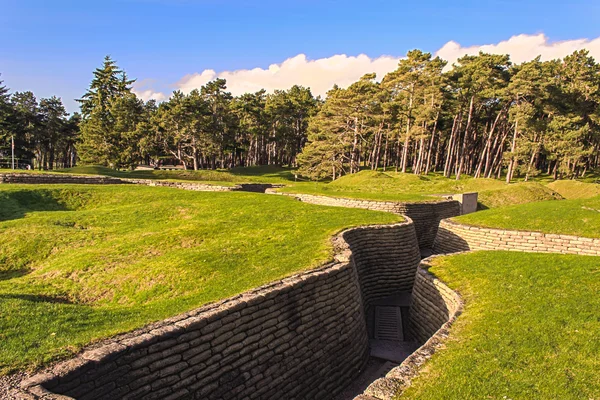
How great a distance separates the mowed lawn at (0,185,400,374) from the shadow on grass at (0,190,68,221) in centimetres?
5

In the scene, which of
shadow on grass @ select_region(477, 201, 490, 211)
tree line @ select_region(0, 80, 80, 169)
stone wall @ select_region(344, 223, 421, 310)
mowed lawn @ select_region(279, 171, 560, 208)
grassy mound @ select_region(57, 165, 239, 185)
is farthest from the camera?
tree line @ select_region(0, 80, 80, 169)

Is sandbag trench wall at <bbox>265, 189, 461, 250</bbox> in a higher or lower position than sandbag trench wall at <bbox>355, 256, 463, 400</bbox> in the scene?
higher

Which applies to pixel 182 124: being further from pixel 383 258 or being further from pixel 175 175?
→ pixel 383 258

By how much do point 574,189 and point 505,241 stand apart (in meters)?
21.9

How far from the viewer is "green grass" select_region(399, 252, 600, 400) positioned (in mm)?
5465

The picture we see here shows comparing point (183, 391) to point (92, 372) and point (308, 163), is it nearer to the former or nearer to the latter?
point (92, 372)

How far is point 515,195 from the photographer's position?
29.7m

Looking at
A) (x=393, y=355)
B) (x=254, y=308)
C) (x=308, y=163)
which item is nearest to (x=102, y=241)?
(x=254, y=308)

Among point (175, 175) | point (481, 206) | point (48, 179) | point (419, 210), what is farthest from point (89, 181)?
point (481, 206)

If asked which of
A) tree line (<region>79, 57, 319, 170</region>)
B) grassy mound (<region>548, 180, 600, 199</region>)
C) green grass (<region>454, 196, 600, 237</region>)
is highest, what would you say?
tree line (<region>79, 57, 319, 170</region>)

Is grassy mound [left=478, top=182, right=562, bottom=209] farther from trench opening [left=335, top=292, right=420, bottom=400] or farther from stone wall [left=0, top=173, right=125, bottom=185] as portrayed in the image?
stone wall [left=0, top=173, right=125, bottom=185]

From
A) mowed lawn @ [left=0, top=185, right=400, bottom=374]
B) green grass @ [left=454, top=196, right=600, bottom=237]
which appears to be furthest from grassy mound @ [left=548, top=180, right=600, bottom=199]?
mowed lawn @ [left=0, top=185, right=400, bottom=374]

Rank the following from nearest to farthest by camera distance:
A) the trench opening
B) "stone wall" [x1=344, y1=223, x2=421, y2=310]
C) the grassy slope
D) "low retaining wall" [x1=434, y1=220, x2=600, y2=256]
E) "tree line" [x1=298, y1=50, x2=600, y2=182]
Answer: the trench opening, "low retaining wall" [x1=434, y1=220, x2=600, y2=256], "stone wall" [x1=344, y1=223, x2=421, y2=310], the grassy slope, "tree line" [x1=298, y1=50, x2=600, y2=182]

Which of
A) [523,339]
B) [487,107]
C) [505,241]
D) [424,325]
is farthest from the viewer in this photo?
[487,107]
